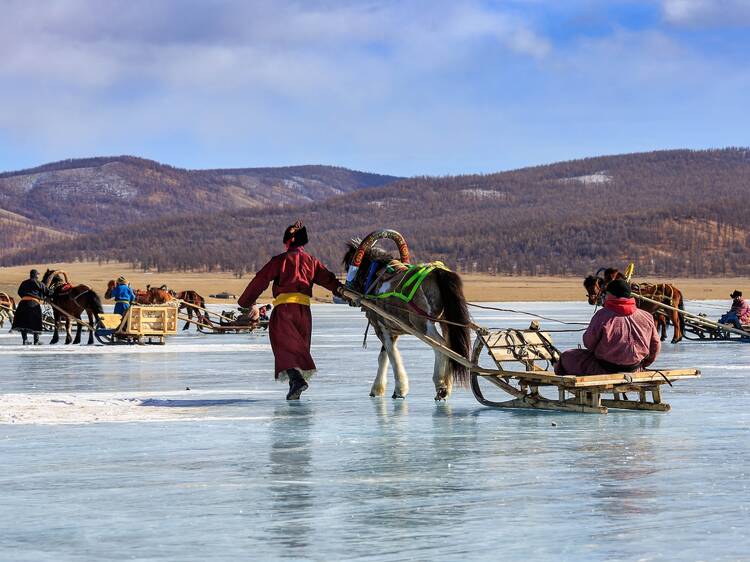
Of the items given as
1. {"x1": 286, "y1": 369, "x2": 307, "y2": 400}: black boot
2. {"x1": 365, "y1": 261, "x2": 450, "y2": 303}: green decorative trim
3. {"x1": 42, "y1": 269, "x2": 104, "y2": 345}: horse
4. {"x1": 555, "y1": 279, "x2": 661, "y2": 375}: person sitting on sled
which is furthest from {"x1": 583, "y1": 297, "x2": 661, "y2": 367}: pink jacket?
{"x1": 42, "y1": 269, "x2": 104, "y2": 345}: horse

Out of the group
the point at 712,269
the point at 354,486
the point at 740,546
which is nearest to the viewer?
the point at 740,546

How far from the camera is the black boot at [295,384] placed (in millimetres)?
14180

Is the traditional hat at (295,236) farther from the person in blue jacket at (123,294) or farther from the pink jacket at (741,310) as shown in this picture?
the person in blue jacket at (123,294)

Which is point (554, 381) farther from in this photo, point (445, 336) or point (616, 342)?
point (445, 336)

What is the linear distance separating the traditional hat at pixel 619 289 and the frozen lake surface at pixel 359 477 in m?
1.12

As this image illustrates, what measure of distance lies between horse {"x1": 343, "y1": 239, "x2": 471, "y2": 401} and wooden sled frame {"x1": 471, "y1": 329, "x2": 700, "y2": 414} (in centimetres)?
45

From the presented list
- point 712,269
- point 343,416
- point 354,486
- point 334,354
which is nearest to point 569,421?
point 343,416

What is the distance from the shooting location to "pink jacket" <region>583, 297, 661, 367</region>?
12.3m

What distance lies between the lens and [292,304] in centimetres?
1445

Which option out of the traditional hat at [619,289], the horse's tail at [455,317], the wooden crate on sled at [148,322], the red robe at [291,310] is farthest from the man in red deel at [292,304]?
the wooden crate on sled at [148,322]

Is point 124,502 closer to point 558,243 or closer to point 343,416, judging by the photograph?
point 343,416

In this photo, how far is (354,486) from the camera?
8.54 metres

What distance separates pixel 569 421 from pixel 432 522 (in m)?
5.01

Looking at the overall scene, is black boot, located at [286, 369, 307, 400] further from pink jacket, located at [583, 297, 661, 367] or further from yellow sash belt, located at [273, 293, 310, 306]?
pink jacket, located at [583, 297, 661, 367]
